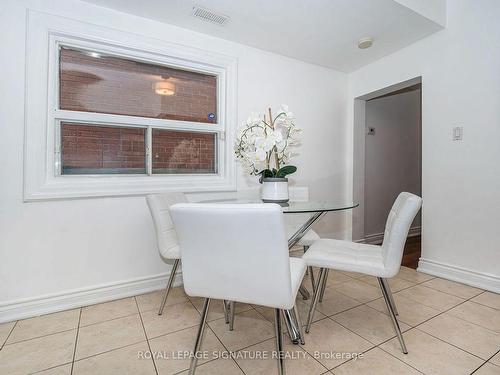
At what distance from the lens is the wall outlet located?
234 centimetres

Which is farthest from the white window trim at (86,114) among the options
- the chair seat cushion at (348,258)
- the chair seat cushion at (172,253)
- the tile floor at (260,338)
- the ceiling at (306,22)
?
the chair seat cushion at (348,258)

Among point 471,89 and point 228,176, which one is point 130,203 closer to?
point 228,176

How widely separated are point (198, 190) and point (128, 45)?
1288mm

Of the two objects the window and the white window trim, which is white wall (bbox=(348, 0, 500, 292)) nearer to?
the white window trim

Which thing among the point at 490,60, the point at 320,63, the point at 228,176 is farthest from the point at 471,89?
the point at 228,176

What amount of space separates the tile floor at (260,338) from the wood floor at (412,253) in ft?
2.50

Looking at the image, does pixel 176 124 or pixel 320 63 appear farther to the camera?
pixel 320 63

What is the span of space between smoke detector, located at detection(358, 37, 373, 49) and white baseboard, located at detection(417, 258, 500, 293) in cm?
217

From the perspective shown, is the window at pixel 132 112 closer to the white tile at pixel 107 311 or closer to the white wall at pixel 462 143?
the white tile at pixel 107 311

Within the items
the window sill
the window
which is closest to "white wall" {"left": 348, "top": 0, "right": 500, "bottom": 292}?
the window sill

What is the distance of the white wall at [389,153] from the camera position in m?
3.78

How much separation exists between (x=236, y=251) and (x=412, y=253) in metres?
3.09

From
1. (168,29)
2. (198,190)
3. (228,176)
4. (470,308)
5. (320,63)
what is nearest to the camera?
(470,308)

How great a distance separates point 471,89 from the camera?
2.27m
